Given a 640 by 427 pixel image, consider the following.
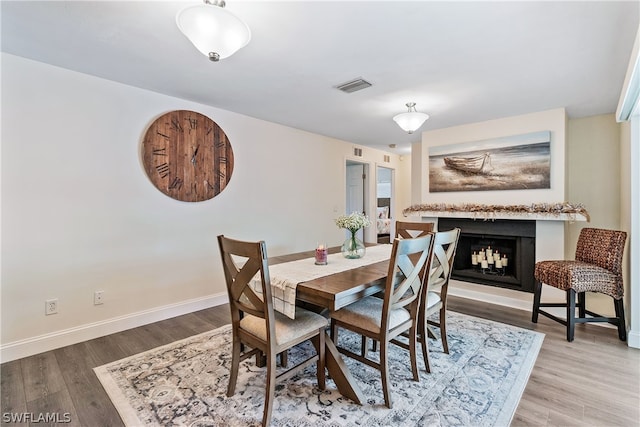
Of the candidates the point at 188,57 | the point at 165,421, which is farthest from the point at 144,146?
the point at 165,421

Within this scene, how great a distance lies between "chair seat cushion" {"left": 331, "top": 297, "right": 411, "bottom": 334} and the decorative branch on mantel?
2.30 metres

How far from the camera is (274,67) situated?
2.41m

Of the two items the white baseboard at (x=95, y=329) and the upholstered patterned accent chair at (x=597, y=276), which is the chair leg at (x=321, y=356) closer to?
the white baseboard at (x=95, y=329)

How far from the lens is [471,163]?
3916 millimetres

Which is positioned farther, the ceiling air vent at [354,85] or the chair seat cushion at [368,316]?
the ceiling air vent at [354,85]

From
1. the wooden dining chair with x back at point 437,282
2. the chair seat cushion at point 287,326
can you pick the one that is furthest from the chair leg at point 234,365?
the wooden dining chair with x back at point 437,282

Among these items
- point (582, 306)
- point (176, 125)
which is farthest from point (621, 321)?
point (176, 125)

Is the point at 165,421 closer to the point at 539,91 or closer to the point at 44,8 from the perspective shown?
the point at 44,8

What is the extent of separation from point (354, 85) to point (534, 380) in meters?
Result: 2.71

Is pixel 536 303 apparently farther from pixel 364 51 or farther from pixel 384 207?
pixel 384 207

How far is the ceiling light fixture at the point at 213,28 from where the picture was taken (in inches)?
58.0

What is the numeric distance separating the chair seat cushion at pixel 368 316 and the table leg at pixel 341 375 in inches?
7.4

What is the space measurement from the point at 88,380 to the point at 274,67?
8.74 feet

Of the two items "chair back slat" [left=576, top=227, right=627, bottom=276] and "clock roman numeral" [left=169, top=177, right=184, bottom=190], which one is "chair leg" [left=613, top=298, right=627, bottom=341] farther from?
"clock roman numeral" [left=169, top=177, right=184, bottom=190]
